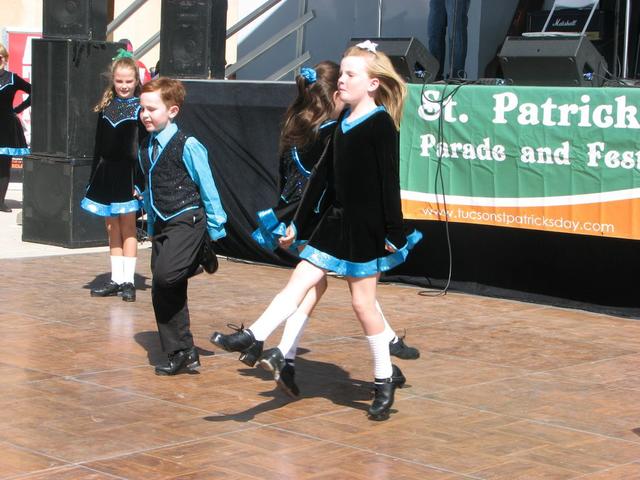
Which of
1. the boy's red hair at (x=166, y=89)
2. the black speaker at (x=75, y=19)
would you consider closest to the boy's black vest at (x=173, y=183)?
the boy's red hair at (x=166, y=89)

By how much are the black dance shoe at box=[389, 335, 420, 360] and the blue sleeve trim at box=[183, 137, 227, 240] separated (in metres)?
1.37

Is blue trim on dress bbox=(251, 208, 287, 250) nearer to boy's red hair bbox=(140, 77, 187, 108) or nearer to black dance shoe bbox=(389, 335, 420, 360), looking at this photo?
boy's red hair bbox=(140, 77, 187, 108)

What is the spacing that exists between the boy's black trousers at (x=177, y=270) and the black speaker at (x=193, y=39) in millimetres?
5414

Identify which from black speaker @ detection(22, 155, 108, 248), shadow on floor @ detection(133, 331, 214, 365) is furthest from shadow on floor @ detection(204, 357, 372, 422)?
black speaker @ detection(22, 155, 108, 248)

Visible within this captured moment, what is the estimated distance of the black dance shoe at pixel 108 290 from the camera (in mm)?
9312

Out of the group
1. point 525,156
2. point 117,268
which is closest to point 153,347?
point 117,268

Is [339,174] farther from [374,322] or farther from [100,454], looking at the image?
[100,454]

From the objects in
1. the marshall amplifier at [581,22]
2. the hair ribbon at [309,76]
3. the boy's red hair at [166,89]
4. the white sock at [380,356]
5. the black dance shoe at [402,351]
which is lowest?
the black dance shoe at [402,351]

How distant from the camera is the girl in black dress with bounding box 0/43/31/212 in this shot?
14.2 m

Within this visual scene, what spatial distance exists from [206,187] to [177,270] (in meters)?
0.52

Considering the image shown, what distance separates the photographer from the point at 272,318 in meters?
5.91

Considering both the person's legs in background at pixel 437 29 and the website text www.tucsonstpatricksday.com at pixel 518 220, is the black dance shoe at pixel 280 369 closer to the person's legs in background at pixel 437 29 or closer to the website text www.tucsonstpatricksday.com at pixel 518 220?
the website text www.tucsonstpatricksday.com at pixel 518 220

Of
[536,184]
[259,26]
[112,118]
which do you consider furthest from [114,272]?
[259,26]

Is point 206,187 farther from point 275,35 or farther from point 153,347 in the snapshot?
point 275,35
